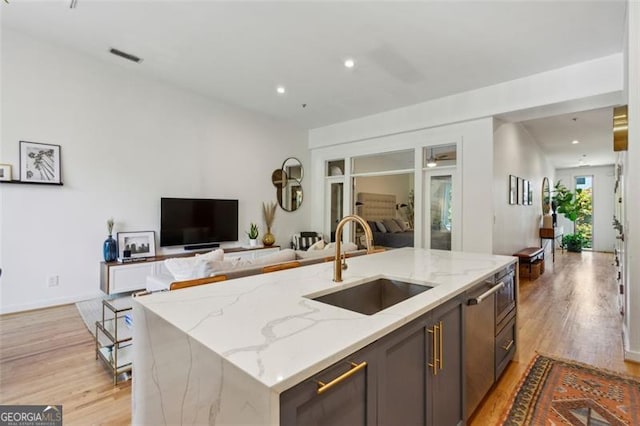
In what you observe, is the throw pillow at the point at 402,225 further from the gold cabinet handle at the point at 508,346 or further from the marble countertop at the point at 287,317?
the marble countertop at the point at 287,317

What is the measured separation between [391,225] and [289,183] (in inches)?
107

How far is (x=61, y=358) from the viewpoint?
2574 mm

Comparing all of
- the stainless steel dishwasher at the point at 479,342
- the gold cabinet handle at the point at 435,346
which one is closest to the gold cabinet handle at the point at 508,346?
the stainless steel dishwasher at the point at 479,342

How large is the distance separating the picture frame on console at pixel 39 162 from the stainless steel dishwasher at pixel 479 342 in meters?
4.83

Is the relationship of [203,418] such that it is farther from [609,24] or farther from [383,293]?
[609,24]

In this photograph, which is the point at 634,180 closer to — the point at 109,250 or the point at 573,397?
the point at 573,397

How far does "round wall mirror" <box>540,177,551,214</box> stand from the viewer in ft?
29.9

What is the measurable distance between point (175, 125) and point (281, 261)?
11.5 ft

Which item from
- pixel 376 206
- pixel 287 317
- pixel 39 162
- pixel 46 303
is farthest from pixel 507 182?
pixel 46 303

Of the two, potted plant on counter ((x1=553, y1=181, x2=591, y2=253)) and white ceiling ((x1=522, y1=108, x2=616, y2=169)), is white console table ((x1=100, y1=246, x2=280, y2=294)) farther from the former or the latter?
potted plant on counter ((x1=553, y1=181, x2=591, y2=253))

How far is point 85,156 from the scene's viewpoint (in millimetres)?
4176

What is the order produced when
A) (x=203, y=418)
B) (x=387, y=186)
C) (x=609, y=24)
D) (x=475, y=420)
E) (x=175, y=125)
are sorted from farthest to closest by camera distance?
(x=387, y=186) < (x=175, y=125) < (x=609, y=24) < (x=475, y=420) < (x=203, y=418)

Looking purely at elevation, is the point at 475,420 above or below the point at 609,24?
below

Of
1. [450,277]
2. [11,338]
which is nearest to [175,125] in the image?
[11,338]
